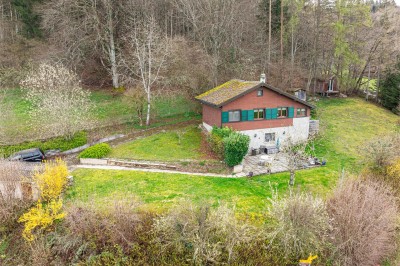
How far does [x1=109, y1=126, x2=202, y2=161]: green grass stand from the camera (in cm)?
2097

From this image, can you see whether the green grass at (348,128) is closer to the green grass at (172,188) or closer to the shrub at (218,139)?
the green grass at (172,188)

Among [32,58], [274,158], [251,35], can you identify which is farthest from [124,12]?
[274,158]

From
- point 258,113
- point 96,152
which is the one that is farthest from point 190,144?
point 96,152

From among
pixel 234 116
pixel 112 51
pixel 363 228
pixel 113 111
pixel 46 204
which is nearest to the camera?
pixel 363 228

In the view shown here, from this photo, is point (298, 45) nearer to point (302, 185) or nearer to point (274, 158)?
point (274, 158)

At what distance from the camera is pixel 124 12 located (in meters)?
33.0

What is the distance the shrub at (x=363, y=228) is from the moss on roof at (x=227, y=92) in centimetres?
1206

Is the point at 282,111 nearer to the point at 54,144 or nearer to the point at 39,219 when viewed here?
the point at 54,144

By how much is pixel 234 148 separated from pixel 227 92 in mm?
7036

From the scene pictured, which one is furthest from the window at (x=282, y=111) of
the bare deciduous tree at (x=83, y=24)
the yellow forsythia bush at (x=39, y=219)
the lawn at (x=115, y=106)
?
the bare deciduous tree at (x=83, y=24)

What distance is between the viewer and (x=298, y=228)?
36.9 feet

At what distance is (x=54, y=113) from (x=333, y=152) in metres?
23.7

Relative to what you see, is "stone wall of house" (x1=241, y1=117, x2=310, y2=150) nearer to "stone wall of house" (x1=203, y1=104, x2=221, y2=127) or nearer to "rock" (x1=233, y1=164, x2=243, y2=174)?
"stone wall of house" (x1=203, y1=104, x2=221, y2=127)

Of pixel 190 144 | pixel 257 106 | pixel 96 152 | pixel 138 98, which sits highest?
pixel 138 98
